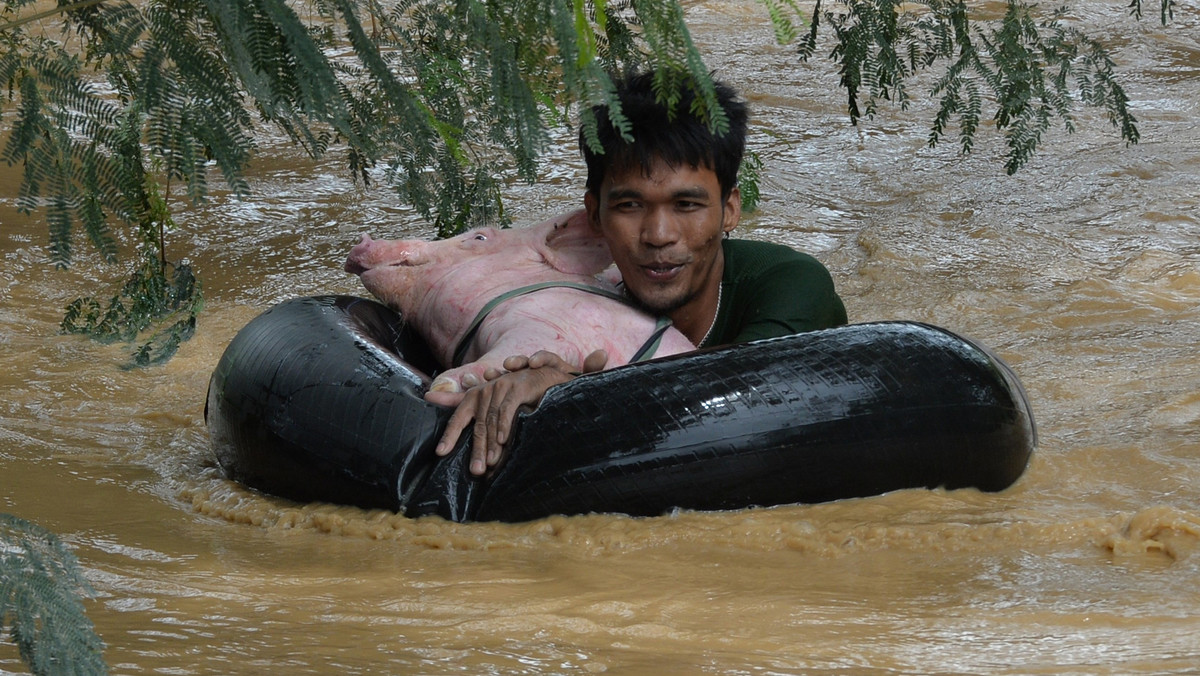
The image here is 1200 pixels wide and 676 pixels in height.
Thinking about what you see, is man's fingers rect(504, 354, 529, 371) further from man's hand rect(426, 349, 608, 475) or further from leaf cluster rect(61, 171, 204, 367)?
leaf cluster rect(61, 171, 204, 367)

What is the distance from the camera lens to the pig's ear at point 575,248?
161 inches

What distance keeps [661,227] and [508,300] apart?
55 centimetres

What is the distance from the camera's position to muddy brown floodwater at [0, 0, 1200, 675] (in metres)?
2.48

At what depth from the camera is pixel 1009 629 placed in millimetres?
2551

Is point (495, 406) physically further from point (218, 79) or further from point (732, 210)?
point (732, 210)

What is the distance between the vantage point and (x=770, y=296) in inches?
169

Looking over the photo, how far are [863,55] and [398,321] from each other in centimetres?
305

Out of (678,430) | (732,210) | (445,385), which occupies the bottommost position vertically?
(678,430)

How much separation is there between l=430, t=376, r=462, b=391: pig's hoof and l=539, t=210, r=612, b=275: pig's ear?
25.4 inches

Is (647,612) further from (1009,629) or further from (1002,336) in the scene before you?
(1002,336)

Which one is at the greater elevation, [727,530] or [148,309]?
[148,309]

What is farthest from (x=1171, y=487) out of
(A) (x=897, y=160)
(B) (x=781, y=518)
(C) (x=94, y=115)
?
(A) (x=897, y=160)

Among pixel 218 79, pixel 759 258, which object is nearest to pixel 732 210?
pixel 759 258

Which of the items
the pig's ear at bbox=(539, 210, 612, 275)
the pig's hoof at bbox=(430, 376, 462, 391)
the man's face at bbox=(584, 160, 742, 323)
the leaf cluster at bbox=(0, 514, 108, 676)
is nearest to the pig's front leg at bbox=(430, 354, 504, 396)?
the pig's hoof at bbox=(430, 376, 462, 391)
